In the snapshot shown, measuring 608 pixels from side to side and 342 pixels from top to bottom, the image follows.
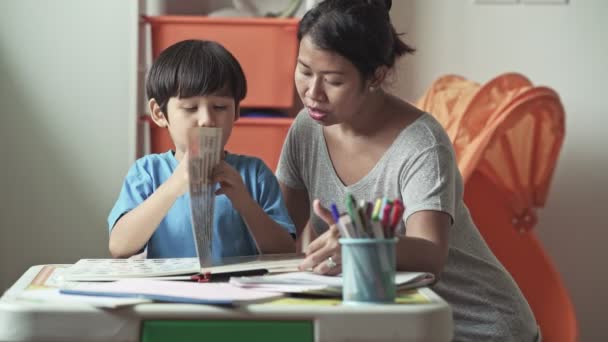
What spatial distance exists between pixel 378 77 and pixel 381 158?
0.14 metres

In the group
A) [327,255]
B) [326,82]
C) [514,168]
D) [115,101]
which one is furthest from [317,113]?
[115,101]

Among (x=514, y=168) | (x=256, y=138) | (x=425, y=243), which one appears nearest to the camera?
(x=425, y=243)

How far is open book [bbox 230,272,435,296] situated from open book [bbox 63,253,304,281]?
0.08 meters

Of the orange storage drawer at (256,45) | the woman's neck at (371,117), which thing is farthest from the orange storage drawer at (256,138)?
the woman's neck at (371,117)

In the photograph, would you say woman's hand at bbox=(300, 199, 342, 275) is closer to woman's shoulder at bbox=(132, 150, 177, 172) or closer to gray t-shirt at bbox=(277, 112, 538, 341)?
gray t-shirt at bbox=(277, 112, 538, 341)

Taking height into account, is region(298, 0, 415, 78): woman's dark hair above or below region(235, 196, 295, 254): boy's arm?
above

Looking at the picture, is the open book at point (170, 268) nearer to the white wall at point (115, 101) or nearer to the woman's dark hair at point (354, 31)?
the woman's dark hair at point (354, 31)

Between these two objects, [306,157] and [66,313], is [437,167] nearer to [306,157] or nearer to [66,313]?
[306,157]

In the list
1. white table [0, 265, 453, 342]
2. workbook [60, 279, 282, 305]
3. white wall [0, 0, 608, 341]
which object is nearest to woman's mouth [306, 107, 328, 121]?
workbook [60, 279, 282, 305]

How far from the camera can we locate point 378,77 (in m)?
1.50

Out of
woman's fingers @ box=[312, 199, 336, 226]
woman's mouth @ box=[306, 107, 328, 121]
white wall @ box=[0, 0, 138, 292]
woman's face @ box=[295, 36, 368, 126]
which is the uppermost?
woman's face @ box=[295, 36, 368, 126]

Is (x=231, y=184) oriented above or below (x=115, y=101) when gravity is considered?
above

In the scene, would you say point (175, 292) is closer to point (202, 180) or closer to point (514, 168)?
point (202, 180)

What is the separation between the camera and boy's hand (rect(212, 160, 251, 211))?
123cm
